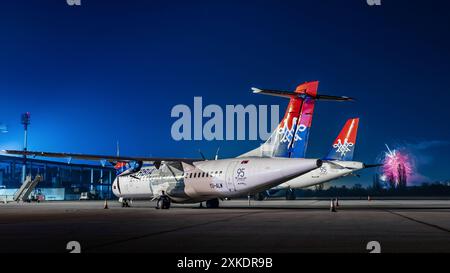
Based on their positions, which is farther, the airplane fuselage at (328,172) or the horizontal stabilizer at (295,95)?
the airplane fuselage at (328,172)

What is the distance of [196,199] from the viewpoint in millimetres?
41344

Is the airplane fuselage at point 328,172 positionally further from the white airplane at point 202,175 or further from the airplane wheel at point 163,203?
the airplane wheel at point 163,203

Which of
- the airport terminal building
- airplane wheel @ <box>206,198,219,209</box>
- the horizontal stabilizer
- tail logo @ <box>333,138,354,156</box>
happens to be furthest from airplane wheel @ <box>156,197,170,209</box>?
the airport terminal building

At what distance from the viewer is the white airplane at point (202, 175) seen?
107ft

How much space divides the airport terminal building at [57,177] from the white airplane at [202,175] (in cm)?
7133

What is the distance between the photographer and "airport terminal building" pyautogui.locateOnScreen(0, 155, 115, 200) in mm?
119000

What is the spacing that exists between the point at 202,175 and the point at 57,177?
347 feet

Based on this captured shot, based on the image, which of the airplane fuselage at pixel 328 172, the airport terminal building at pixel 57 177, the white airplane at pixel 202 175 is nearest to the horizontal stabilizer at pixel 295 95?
the white airplane at pixel 202 175

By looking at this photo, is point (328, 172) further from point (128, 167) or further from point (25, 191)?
point (25, 191)

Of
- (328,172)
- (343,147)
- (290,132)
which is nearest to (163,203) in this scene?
(290,132)
